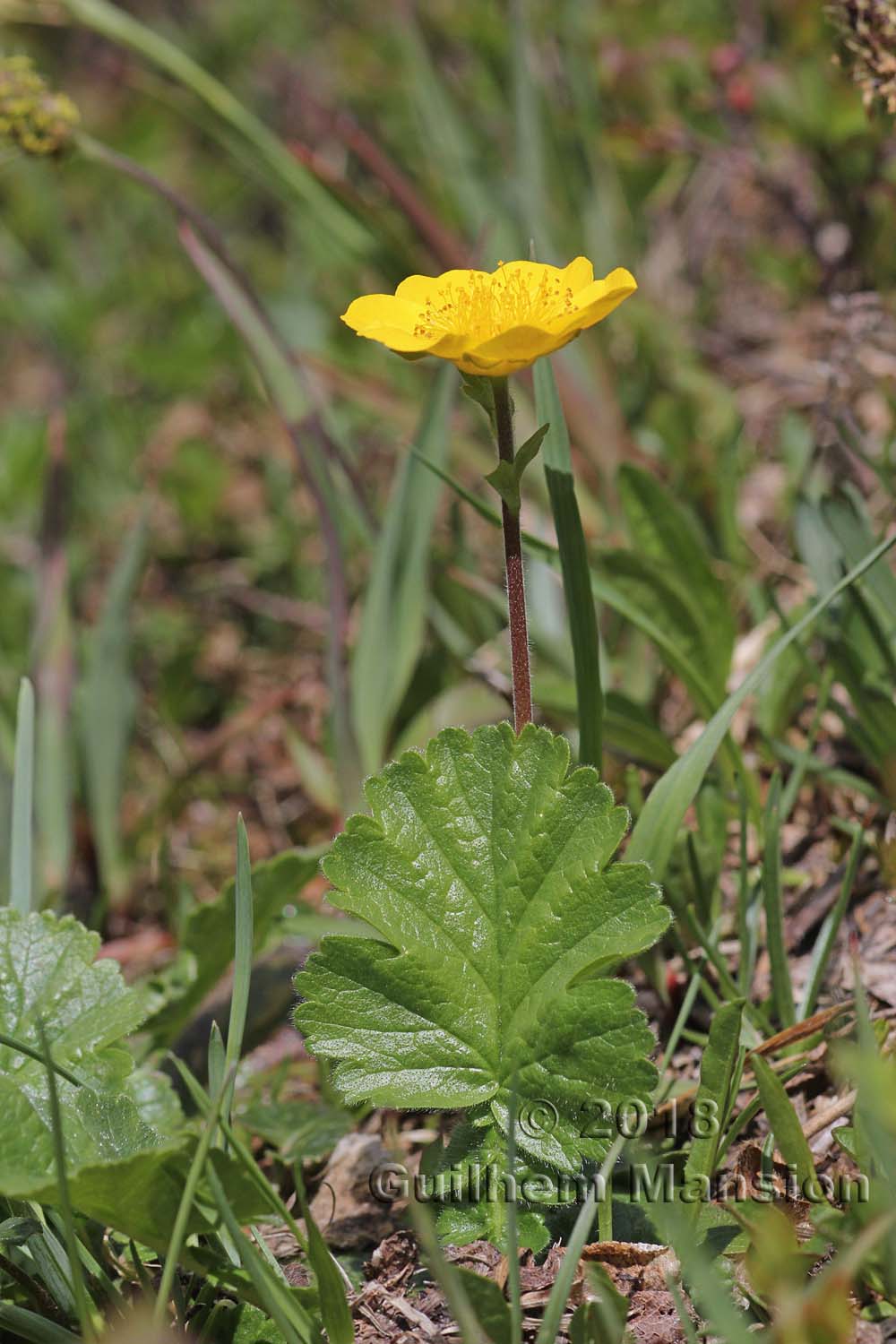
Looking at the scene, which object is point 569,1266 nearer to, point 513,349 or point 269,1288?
point 269,1288

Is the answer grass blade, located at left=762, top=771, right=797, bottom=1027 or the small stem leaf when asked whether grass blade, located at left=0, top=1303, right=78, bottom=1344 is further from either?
the small stem leaf

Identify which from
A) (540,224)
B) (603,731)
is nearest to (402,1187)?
(603,731)

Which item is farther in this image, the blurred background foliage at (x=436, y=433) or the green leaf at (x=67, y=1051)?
the blurred background foliage at (x=436, y=433)

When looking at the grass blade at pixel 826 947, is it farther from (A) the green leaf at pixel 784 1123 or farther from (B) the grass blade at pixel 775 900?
(A) the green leaf at pixel 784 1123

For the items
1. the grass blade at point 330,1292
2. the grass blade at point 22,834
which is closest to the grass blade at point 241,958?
the grass blade at point 330,1292

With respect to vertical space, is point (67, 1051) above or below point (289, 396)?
below

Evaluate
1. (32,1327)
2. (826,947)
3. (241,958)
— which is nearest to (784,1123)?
(826,947)
